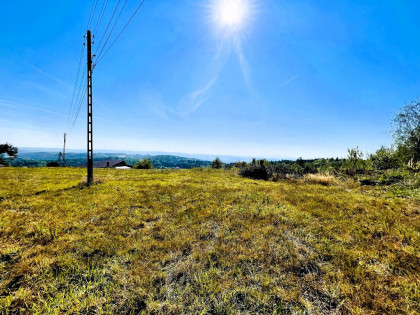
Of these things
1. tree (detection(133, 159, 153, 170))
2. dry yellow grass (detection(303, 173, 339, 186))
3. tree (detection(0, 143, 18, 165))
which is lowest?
tree (detection(133, 159, 153, 170))

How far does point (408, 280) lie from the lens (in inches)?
118

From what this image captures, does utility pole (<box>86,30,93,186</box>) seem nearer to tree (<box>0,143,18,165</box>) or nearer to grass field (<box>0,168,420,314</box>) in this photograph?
grass field (<box>0,168,420,314</box>)

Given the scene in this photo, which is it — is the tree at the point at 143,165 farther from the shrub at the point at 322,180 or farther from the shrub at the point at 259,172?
the shrub at the point at 322,180

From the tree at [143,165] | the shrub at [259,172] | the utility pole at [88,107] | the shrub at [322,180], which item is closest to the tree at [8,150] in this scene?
the tree at [143,165]

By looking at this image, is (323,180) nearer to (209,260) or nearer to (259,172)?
(259,172)

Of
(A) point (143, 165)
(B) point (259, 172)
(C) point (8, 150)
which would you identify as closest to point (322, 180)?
(B) point (259, 172)

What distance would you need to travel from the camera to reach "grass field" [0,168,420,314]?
2.60 metres

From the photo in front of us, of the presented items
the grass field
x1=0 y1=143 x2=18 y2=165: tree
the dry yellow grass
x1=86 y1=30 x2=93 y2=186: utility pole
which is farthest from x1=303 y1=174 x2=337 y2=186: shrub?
x1=0 y1=143 x2=18 y2=165: tree

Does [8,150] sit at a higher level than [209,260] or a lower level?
higher

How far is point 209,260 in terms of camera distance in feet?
12.0

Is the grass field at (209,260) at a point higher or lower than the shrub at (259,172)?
lower

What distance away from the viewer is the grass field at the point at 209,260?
260cm

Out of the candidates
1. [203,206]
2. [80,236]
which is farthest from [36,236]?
[203,206]

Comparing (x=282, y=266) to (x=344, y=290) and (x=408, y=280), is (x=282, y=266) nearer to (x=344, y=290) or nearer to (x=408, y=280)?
(x=344, y=290)
